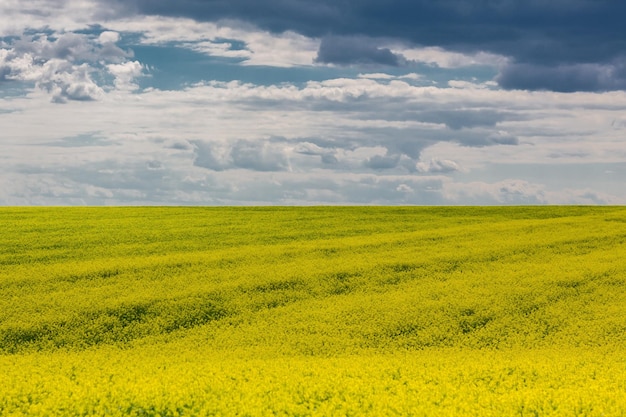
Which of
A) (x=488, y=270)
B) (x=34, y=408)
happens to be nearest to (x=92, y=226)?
(x=488, y=270)

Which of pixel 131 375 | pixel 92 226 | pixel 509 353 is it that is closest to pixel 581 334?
pixel 509 353

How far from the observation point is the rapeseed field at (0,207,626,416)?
42.0 ft

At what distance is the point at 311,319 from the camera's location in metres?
23.0

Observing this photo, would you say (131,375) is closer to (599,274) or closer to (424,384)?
(424,384)

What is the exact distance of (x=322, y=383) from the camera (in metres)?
13.6

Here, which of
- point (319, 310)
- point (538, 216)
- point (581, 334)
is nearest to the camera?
point (581, 334)

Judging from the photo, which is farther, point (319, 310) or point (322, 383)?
point (319, 310)

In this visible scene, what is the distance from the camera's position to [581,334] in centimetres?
2238

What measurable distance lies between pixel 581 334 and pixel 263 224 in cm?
2631

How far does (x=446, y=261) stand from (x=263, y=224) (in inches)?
667

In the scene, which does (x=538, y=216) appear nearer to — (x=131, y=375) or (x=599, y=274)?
(x=599, y=274)

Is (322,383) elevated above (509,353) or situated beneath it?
elevated above

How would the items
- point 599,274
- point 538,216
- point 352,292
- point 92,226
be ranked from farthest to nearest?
point 538,216, point 92,226, point 599,274, point 352,292

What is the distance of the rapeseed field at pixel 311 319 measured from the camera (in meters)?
12.8
